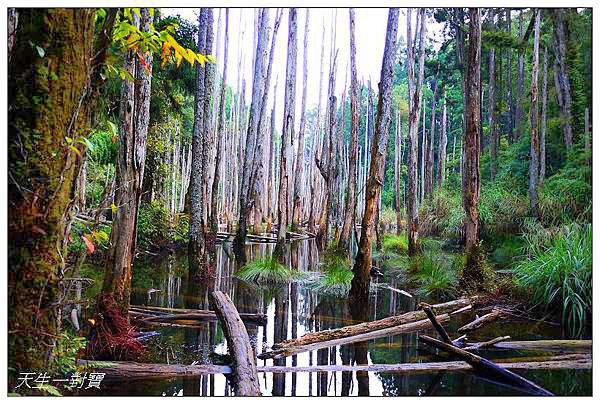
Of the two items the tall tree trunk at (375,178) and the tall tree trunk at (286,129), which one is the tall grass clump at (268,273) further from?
the tall tree trunk at (375,178)

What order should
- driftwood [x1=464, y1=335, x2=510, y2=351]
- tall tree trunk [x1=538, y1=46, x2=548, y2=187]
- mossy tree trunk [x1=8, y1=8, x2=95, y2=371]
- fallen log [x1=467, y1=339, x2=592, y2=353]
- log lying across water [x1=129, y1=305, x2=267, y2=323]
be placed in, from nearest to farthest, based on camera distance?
mossy tree trunk [x1=8, y1=8, x2=95, y2=371] → fallen log [x1=467, y1=339, x2=592, y2=353] → driftwood [x1=464, y1=335, x2=510, y2=351] → tall tree trunk [x1=538, y1=46, x2=548, y2=187] → log lying across water [x1=129, y1=305, x2=267, y2=323]

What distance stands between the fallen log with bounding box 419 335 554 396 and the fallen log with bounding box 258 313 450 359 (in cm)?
49

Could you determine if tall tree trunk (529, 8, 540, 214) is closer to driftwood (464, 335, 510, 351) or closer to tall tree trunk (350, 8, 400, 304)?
driftwood (464, 335, 510, 351)

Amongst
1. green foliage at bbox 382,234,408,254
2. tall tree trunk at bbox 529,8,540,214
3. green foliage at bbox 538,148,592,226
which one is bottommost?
green foliage at bbox 382,234,408,254

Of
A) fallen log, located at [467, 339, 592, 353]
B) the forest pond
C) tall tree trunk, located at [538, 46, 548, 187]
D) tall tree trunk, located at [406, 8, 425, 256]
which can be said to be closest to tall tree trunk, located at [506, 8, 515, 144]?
tall tree trunk, located at [538, 46, 548, 187]

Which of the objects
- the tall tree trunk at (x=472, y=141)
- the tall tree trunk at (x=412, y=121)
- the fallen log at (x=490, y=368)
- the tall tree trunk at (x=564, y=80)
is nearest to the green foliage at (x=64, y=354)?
the fallen log at (x=490, y=368)

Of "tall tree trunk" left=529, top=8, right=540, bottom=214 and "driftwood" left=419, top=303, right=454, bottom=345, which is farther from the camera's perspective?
"tall tree trunk" left=529, top=8, right=540, bottom=214

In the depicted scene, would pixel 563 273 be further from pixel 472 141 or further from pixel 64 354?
pixel 64 354

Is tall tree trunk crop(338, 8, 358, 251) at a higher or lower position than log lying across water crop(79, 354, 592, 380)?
higher

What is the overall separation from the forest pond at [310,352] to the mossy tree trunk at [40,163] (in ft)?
2.02

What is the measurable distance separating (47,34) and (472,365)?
7.87 ft

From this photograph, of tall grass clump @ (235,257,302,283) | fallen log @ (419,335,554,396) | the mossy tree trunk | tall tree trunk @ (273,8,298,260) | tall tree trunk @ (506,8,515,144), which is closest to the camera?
the mossy tree trunk

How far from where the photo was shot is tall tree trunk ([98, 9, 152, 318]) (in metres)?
2.97

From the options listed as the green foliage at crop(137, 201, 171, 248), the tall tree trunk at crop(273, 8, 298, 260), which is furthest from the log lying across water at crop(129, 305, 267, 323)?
the tall tree trunk at crop(273, 8, 298, 260)
